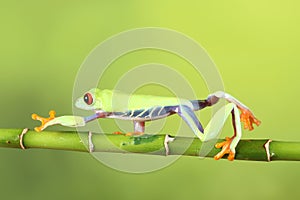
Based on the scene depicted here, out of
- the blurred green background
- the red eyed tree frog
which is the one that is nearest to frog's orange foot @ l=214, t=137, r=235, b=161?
the red eyed tree frog

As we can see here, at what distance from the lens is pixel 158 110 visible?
64 cm

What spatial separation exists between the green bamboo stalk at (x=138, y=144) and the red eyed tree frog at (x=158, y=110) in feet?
0.05

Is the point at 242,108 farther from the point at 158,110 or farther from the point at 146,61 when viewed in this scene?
the point at 146,61

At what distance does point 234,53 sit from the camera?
1460 millimetres

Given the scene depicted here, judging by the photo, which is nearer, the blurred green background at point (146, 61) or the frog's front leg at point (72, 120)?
the frog's front leg at point (72, 120)

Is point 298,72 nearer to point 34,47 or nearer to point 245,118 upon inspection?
point 34,47

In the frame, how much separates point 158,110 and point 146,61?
87cm

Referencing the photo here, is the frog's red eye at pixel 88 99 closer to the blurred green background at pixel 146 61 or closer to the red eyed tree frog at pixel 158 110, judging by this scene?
the red eyed tree frog at pixel 158 110

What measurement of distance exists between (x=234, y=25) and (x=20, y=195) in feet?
2.31

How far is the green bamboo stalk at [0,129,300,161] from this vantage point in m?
0.60

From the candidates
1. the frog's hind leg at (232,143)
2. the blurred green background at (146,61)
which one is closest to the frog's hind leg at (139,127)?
the frog's hind leg at (232,143)

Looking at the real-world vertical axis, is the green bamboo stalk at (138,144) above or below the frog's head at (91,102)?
below

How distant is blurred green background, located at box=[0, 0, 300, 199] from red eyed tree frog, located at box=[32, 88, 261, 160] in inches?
28.1

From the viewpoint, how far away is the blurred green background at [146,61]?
1.41 m
